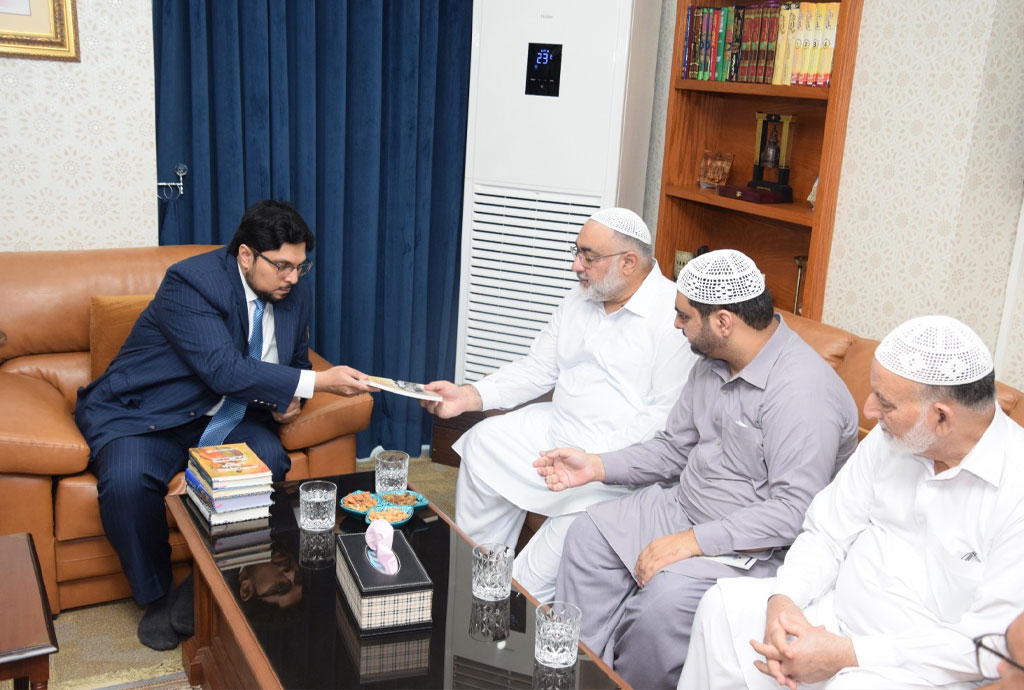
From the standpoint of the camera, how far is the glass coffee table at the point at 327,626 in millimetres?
1791

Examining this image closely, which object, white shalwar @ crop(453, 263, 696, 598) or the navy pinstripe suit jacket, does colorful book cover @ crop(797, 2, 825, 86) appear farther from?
the navy pinstripe suit jacket

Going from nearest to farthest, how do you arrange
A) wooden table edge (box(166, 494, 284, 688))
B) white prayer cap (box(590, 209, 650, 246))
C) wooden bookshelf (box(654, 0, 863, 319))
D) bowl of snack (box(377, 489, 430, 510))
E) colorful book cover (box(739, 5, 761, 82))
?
wooden table edge (box(166, 494, 284, 688)) → bowl of snack (box(377, 489, 430, 510)) → white prayer cap (box(590, 209, 650, 246)) → wooden bookshelf (box(654, 0, 863, 319)) → colorful book cover (box(739, 5, 761, 82))

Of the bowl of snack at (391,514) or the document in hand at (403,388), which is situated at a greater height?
the document in hand at (403,388)

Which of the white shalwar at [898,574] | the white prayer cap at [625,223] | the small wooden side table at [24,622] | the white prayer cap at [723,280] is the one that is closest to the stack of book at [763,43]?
the white prayer cap at [625,223]

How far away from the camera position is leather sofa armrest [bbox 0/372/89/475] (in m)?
2.57

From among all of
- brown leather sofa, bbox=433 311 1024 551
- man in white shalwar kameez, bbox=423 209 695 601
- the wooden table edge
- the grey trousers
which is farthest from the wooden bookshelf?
the wooden table edge

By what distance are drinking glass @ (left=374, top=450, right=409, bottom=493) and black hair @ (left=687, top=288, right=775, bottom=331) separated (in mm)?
854

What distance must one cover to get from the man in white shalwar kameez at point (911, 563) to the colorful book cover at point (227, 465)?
1.12 meters

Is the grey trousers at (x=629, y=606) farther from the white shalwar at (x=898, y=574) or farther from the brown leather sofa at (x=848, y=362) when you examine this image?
the brown leather sofa at (x=848, y=362)

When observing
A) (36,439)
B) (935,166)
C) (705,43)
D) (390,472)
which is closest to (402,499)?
(390,472)

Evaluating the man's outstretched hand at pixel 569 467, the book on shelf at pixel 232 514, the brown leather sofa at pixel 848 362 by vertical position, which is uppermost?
the brown leather sofa at pixel 848 362

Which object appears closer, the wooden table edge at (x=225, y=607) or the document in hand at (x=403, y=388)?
the wooden table edge at (x=225, y=607)

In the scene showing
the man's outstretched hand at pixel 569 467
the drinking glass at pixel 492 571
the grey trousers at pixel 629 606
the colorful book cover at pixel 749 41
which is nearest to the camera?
the drinking glass at pixel 492 571

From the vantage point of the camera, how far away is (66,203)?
3408mm
